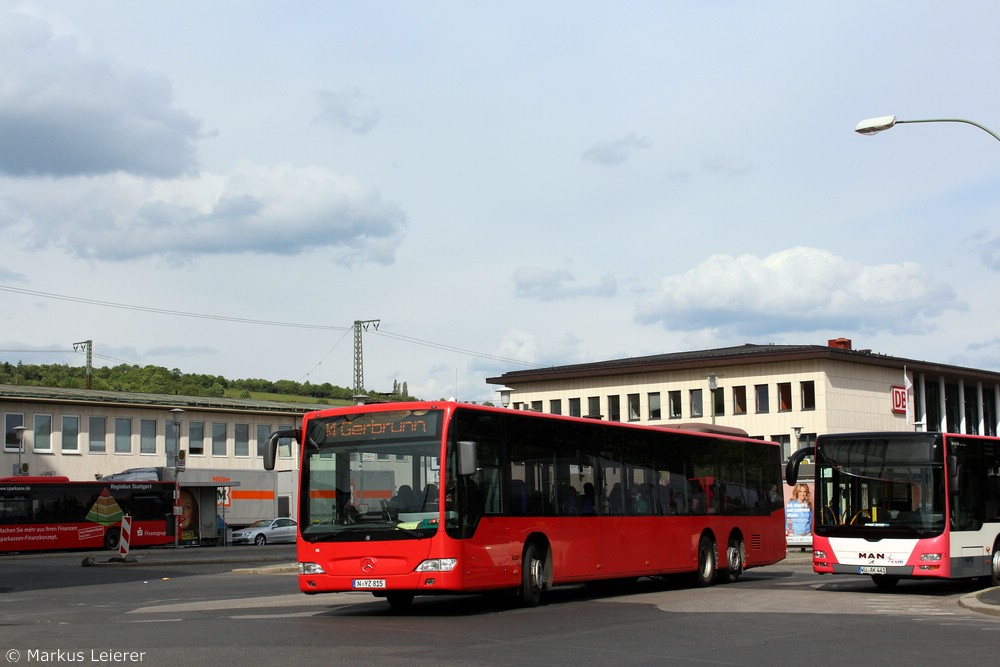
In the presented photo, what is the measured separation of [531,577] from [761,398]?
5566cm

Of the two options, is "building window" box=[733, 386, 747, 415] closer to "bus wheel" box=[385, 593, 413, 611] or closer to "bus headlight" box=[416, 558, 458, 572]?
Result: "bus wheel" box=[385, 593, 413, 611]

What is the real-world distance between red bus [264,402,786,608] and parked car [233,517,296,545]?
41662mm

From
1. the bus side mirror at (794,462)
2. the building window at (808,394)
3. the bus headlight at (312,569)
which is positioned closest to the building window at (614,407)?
the building window at (808,394)

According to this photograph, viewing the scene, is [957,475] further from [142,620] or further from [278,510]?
[278,510]

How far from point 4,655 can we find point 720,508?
51.9ft

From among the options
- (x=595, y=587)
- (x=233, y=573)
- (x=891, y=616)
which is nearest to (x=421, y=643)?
(x=891, y=616)

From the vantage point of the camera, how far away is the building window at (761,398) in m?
72.2

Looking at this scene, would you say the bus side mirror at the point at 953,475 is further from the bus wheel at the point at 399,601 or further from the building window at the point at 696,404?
the building window at the point at 696,404

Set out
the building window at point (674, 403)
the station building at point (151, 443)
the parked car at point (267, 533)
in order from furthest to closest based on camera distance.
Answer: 1. the building window at point (674, 403)
2. the station building at point (151, 443)
3. the parked car at point (267, 533)

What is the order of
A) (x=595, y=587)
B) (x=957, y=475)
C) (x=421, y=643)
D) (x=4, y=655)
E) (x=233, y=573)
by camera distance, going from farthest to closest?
(x=233, y=573) < (x=595, y=587) < (x=957, y=475) < (x=421, y=643) < (x=4, y=655)

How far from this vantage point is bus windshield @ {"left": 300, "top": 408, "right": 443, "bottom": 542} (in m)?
17.3

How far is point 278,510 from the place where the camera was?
227ft

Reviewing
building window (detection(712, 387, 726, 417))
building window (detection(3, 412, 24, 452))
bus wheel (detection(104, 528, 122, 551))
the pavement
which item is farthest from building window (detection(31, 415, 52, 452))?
building window (detection(712, 387, 726, 417))

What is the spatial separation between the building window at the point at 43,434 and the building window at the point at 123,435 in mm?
4432
